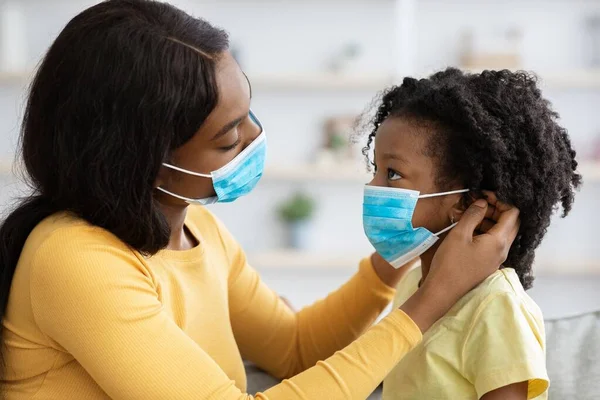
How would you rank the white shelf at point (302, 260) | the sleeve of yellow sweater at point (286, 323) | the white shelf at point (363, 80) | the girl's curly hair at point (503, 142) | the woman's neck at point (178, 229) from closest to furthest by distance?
1. the girl's curly hair at point (503, 142)
2. the woman's neck at point (178, 229)
3. the sleeve of yellow sweater at point (286, 323)
4. the white shelf at point (363, 80)
5. the white shelf at point (302, 260)

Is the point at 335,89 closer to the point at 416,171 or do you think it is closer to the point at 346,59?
the point at 346,59

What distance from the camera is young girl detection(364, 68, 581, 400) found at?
1283mm

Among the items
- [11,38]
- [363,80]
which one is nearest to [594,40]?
[363,80]

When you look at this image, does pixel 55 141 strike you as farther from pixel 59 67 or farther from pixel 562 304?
pixel 562 304

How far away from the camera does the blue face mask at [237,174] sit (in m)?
1.43

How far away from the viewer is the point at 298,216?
14.4 ft

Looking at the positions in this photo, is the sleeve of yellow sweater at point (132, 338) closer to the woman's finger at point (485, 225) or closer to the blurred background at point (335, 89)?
the woman's finger at point (485, 225)

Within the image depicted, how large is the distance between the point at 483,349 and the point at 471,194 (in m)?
0.27

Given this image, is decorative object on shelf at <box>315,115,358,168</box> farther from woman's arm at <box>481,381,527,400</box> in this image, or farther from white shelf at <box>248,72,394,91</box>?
woman's arm at <box>481,381,527,400</box>

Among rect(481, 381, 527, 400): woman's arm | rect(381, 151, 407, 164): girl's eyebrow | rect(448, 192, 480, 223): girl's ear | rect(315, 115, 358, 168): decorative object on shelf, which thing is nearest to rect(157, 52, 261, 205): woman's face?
rect(381, 151, 407, 164): girl's eyebrow

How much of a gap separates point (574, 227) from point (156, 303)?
3.74m

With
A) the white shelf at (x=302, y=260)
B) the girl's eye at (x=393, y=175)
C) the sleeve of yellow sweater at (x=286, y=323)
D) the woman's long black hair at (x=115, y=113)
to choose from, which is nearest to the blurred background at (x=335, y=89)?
the white shelf at (x=302, y=260)

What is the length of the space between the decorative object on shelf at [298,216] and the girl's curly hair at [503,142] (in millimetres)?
2947

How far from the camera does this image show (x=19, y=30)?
14.5ft
